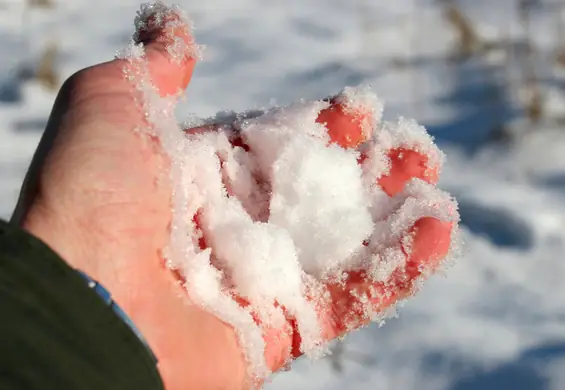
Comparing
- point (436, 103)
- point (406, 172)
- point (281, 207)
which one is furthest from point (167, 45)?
point (436, 103)

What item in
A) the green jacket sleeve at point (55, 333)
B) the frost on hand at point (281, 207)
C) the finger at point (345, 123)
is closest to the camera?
the green jacket sleeve at point (55, 333)

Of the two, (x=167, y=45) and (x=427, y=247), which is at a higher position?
(x=167, y=45)

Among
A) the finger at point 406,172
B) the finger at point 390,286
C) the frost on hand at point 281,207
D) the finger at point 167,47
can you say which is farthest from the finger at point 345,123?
the finger at point 167,47

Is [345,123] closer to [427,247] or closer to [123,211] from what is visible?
[427,247]

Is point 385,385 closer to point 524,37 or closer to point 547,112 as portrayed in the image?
point 547,112

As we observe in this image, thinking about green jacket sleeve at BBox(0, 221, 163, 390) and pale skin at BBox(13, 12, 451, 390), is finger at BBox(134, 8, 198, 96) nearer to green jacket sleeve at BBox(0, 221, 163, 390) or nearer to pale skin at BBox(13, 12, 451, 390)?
pale skin at BBox(13, 12, 451, 390)

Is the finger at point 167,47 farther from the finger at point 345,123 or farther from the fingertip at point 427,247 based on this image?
the fingertip at point 427,247

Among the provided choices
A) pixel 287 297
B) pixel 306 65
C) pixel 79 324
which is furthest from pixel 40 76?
pixel 79 324
